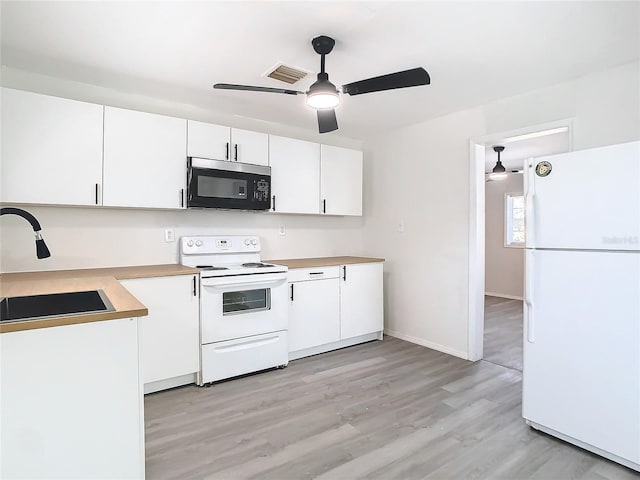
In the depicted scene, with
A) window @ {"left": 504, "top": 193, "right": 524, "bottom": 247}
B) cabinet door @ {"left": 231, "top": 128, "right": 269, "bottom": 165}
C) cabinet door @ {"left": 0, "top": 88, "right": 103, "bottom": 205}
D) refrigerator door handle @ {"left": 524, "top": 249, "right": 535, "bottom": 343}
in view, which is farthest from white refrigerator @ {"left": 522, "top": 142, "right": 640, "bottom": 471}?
window @ {"left": 504, "top": 193, "right": 524, "bottom": 247}

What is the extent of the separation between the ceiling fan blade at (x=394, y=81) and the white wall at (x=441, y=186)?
56.9 inches

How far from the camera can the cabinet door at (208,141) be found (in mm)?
3102

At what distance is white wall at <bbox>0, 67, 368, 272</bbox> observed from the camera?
273 cm

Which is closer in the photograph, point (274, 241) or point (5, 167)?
point (5, 167)

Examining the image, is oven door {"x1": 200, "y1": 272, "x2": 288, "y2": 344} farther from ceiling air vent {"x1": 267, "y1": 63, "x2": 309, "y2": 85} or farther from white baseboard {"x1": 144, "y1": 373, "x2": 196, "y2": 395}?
ceiling air vent {"x1": 267, "y1": 63, "x2": 309, "y2": 85}

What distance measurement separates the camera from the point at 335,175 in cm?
405

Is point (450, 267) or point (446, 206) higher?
point (446, 206)

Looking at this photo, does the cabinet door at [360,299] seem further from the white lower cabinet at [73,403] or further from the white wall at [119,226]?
the white lower cabinet at [73,403]

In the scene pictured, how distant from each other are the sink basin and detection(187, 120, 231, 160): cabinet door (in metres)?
1.53

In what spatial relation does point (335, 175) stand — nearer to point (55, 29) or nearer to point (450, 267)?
point (450, 267)

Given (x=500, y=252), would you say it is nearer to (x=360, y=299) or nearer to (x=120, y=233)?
(x=360, y=299)

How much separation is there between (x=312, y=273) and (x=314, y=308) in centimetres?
33

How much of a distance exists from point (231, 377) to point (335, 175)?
2.24 metres

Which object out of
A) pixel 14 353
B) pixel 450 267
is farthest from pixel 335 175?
pixel 14 353
